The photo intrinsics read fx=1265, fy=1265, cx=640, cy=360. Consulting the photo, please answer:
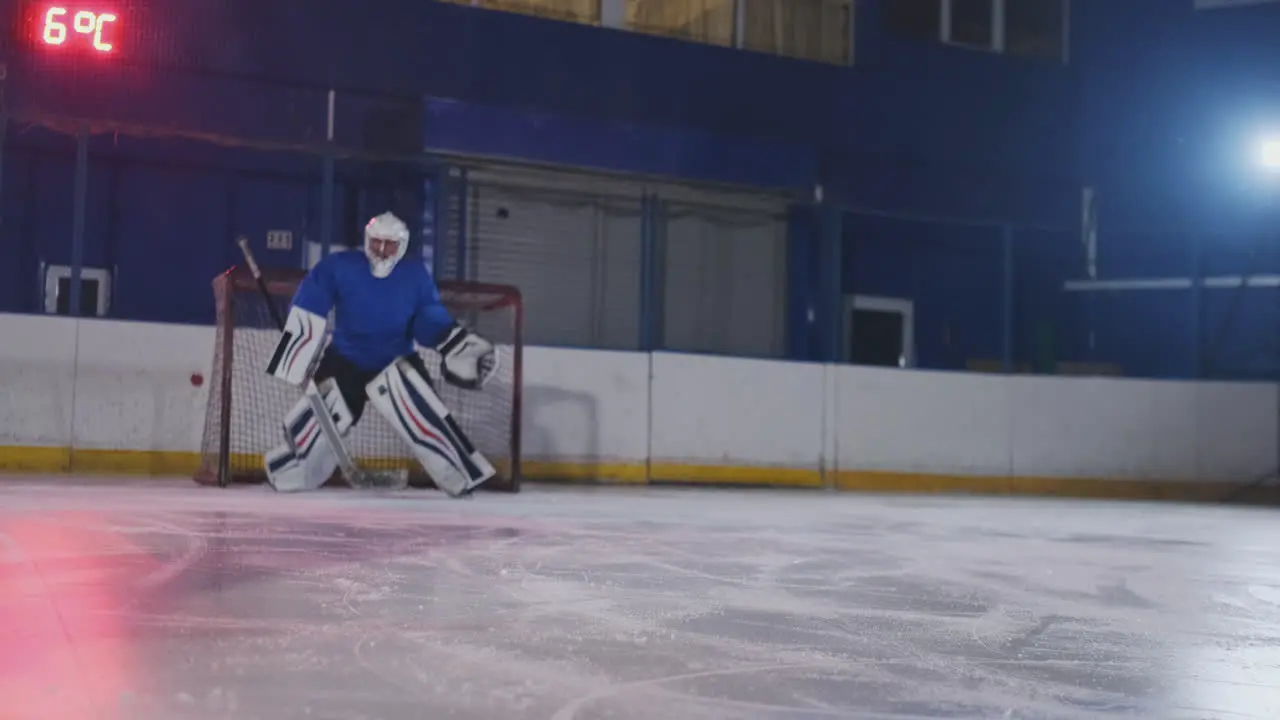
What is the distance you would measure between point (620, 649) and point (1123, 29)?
1175cm

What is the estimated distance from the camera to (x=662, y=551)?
3930 millimetres

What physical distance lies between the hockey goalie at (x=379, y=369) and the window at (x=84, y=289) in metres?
3.95

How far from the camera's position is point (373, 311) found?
6191 millimetres

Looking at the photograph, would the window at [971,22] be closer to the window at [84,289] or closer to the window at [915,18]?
the window at [915,18]

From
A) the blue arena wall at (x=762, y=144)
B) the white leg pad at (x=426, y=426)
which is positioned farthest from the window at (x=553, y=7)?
the white leg pad at (x=426, y=426)

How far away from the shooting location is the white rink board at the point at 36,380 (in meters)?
6.99

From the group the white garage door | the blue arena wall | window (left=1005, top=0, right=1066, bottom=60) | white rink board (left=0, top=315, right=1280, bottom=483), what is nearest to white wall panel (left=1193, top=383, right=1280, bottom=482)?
white rink board (left=0, top=315, right=1280, bottom=483)

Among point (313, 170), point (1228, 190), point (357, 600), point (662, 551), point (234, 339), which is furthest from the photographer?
point (1228, 190)

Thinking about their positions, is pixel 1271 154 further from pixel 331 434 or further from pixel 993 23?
pixel 331 434

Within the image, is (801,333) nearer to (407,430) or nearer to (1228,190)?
(1228,190)

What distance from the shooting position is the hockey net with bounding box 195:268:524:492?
6.74 m

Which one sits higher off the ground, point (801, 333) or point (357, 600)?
point (801, 333)

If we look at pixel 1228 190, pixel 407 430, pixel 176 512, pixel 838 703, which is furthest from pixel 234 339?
pixel 1228 190

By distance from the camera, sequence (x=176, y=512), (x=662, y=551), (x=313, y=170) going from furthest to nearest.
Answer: (x=313, y=170), (x=176, y=512), (x=662, y=551)
